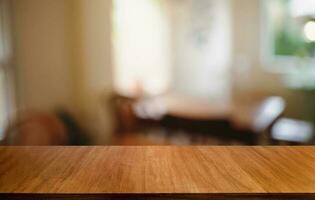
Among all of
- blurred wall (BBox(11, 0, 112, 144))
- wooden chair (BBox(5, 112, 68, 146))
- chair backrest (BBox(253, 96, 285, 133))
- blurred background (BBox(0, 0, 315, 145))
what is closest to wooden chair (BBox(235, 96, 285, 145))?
chair backrest (BBox(253, 96, 285, 133))

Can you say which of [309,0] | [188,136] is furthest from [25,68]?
[309,0]

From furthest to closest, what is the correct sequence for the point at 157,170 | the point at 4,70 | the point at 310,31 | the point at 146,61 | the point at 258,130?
the point at 146,61 → the point at 310,31 → the point at 4,70 → the point at 258,130 → the point at 157,170

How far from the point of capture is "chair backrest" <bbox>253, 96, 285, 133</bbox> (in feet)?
8.98

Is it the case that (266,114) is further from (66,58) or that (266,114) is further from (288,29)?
(66,58)

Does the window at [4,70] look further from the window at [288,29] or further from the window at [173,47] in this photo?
the window at [288,29]

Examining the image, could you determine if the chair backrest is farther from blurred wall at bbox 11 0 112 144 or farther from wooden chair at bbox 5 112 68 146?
blurred wall at bbox 11 0 112 144

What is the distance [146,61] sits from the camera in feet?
15.1

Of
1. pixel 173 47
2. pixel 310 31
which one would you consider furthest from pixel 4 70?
pixel 310 31

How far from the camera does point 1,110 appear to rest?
3789 millimetres

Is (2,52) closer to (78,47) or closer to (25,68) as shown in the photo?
(25,68)

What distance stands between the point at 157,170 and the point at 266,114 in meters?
2.63

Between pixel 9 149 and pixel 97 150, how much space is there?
0.18m

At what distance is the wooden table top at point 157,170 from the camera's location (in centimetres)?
58

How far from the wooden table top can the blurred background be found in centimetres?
252
